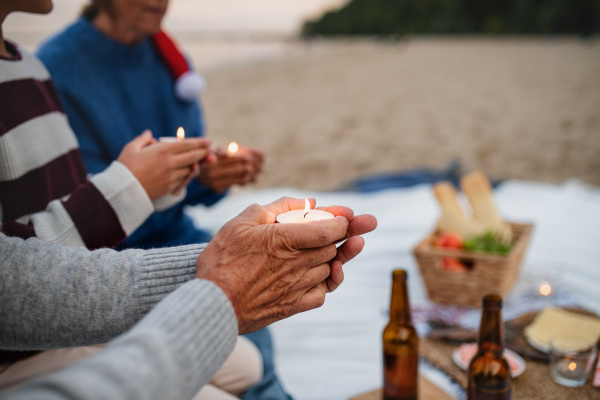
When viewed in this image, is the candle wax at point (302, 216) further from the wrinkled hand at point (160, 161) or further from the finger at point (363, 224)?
the wrinkled hand at point (160, 161)

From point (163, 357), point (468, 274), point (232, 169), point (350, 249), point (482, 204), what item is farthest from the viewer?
point (482, 204)

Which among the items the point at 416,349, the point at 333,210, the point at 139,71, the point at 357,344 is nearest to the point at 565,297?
the point at 357,344

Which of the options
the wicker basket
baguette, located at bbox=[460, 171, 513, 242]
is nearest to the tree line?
baguette, located at bbox=[460, 171, 513, 242]

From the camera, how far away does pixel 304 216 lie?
93cm

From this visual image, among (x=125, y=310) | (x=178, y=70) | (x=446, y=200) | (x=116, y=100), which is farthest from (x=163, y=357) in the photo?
(x=446, y=200)

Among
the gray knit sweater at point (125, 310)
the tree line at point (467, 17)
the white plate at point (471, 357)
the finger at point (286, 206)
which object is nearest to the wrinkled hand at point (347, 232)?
the finger at point (286, 206)

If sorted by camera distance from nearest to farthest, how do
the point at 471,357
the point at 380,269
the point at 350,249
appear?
the point at 350,249 < the point at 471,357 < the point at 380,269

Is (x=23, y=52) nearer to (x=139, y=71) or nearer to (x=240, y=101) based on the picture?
(x=139, y=71)

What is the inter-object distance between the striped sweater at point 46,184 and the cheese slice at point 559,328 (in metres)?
1.54

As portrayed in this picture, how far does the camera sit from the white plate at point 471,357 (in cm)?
160

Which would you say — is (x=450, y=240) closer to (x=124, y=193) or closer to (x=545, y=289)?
(x=545, y=289)

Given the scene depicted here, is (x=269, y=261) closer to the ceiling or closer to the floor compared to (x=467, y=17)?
closer to the ceiling

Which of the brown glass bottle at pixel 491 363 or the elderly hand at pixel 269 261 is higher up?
the elderly hand at pixel 269 261

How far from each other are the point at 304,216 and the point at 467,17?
44.5 metres
